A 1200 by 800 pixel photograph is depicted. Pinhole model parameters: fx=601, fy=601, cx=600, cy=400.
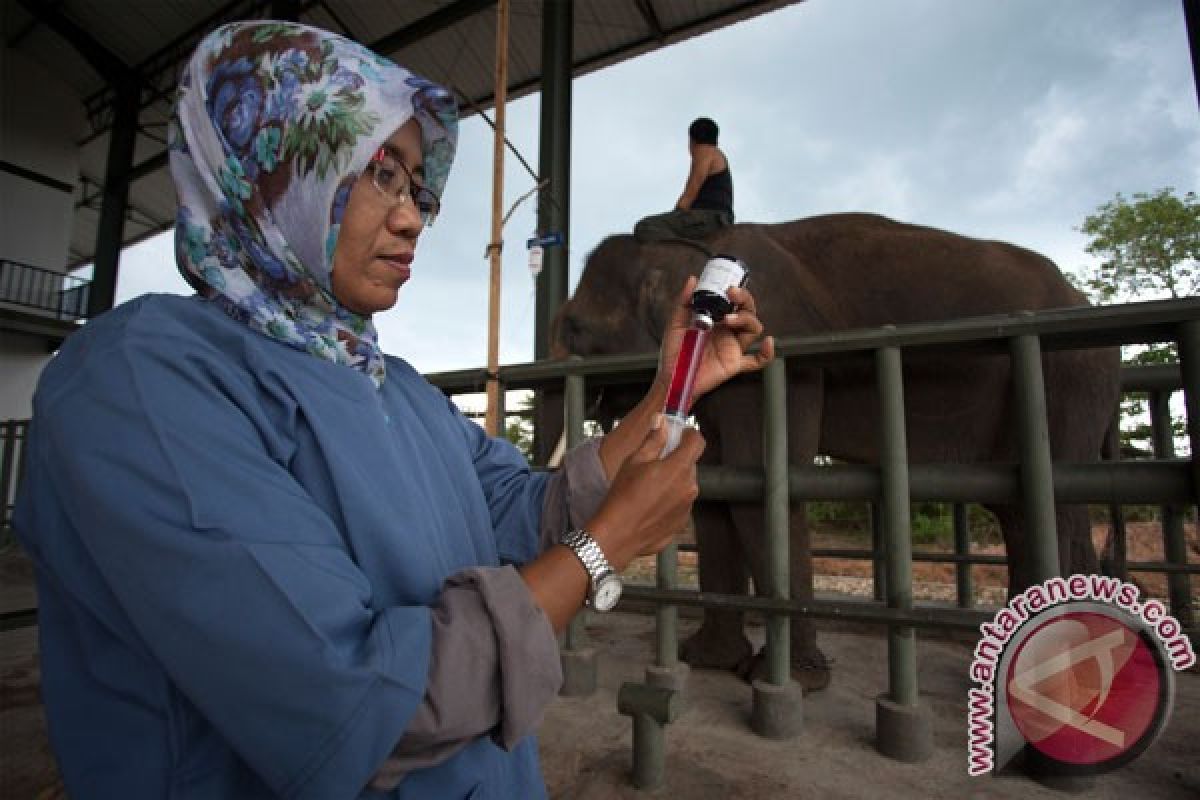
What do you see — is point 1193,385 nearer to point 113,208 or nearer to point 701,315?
point 701,315

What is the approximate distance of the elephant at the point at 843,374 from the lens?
9.43 ft

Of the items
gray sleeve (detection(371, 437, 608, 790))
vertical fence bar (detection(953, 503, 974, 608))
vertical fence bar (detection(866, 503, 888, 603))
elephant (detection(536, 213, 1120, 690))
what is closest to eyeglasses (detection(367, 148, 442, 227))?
gray sleeve (detection(371, 437, 608, 790))

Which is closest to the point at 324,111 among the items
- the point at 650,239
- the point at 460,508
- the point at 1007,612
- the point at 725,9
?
the point at 460,508

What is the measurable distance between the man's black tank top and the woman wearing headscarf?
319 centimetres

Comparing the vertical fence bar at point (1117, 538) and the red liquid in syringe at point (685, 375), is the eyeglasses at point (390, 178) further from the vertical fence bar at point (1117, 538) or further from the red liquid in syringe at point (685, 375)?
the vertical fence bar at point (1117, 538)

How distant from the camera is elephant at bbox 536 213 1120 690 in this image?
287 centimetres

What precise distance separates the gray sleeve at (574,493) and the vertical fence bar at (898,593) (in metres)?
1.23

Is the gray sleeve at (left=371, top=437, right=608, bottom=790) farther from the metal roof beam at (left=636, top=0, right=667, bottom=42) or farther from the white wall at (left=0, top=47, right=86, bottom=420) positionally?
the white wall at (left=0, top=47, right=86, bottom=420)

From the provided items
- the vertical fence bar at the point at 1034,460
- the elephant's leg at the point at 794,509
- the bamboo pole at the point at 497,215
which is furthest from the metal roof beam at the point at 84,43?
the vertical fence bar at the point at 1034,460

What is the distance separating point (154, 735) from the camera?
29.6 inches

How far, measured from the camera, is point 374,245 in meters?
1.03

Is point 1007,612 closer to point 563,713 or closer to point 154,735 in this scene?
point 563,713

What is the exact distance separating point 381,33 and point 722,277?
46.3 feet

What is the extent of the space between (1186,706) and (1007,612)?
63.9 inches
